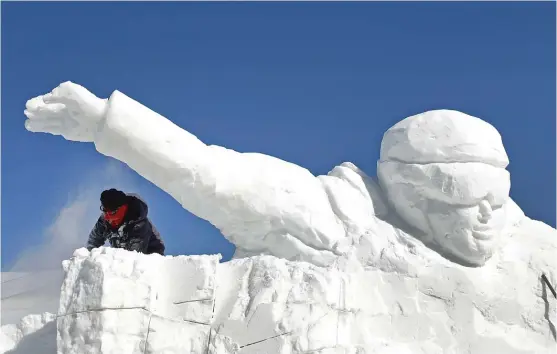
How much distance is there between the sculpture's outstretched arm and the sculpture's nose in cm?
107

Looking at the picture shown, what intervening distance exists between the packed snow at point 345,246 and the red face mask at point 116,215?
39cm

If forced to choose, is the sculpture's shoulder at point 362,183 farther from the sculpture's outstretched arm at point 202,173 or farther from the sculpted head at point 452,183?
the sculpture's outstretched arm at point 202,173

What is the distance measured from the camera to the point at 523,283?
4902 mm

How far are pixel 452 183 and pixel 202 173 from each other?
73.7 inches

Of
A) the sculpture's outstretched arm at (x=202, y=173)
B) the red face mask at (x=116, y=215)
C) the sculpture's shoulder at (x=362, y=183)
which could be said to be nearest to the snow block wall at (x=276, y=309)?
the sculpture's outstretched arm at (x=202, y=173)

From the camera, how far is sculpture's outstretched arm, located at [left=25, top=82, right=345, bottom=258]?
4691 millimetres

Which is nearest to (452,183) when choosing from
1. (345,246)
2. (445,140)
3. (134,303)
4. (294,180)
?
(445,140)

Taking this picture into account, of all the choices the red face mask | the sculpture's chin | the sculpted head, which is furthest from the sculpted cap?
the red face mask

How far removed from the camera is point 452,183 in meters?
4.83

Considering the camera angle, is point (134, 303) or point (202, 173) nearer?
point (134, 303)

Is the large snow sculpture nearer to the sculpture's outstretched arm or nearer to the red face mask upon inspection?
the sculpture's outstretched arm

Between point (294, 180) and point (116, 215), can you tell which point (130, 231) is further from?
point (294, 180)

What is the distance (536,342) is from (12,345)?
149 inches

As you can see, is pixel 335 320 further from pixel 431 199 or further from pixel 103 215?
pixel 103 215
